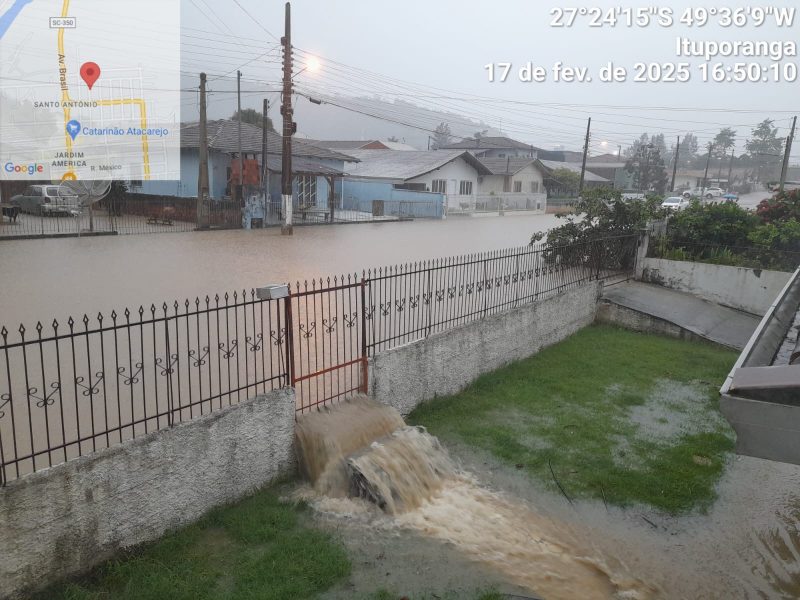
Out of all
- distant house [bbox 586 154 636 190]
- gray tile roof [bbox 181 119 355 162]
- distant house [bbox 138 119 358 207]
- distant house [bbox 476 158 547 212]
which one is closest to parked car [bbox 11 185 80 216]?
distant house [bbox 138 119 358 207]

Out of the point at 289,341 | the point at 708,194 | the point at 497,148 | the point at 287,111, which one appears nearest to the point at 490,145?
the point at 497,148

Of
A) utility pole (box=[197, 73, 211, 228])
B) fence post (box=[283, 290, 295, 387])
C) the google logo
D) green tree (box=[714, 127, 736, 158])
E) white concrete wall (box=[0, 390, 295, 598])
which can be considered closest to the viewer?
white concrete wall (box=[0, 390, 295, 598])

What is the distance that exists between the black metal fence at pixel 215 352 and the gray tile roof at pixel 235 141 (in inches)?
814

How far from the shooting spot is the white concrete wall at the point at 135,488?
4172 mm

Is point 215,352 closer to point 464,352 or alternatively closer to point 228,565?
point 464,352

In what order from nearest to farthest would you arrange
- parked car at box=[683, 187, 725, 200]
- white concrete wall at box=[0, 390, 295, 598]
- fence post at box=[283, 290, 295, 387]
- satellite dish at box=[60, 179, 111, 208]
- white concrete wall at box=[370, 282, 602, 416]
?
1. white concrete wall at box=[0, 390, 295, 598]
2. fence post at box=[283, 290, 295, 387]
3. white concrete wall at box=[370, 282, 602, 416]
4. satellite dish at box=[60, 179, 111, 208]
5. parked car at box=[683, 187, 725, 200]

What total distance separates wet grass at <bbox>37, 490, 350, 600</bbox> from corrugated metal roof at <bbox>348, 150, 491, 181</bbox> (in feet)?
120

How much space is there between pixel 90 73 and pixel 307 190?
56.0 ft

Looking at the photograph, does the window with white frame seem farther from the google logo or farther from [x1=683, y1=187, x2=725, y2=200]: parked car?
[x1=683, y1=187, x2=725, y2=200]: parked car

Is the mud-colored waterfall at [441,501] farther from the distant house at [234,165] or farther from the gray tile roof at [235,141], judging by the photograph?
the gray tile roof at [235,141]

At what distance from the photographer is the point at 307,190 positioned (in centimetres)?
3500

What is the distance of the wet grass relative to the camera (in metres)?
4.38

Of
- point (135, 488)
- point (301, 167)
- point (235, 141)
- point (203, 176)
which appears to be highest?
point (235, 141)

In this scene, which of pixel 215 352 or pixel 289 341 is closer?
pixel 289 341
